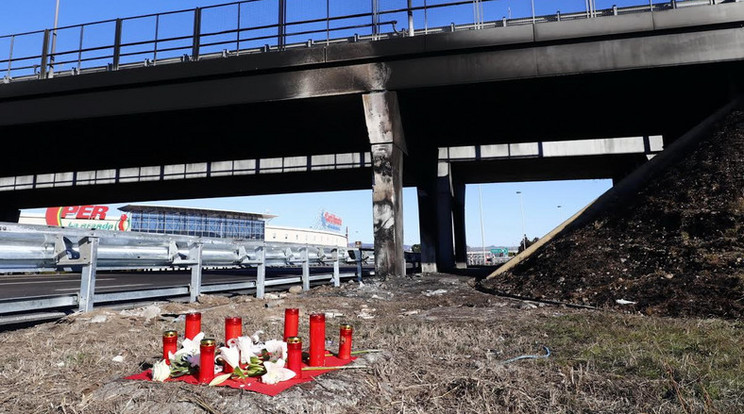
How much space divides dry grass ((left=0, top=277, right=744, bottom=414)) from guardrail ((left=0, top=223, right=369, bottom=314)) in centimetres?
42

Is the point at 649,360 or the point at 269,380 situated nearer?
the point at 269,380

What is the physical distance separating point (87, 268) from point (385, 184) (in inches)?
368

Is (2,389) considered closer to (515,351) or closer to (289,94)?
A: (515,351)

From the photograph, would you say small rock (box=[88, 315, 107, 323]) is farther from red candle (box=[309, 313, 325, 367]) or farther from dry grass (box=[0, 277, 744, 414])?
red candle (box=[309, 313, 325, 367])

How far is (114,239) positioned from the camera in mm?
5777

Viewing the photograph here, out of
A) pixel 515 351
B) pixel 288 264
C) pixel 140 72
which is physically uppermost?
pixel 140 72

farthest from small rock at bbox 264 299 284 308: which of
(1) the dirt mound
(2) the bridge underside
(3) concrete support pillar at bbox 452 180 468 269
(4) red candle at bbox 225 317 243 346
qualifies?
(3) concrete support pillar at bbox 452 180 468 269

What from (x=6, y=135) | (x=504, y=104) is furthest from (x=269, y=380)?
(x=6, y=135)

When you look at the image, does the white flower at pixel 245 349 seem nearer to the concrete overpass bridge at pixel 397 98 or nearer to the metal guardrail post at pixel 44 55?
the concrete overpass bridge at pixel 397 98

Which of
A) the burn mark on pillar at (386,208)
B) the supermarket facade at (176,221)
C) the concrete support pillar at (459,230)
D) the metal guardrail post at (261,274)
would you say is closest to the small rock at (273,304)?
the metal guardrail post at (261,274)

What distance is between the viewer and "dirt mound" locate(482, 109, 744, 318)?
6.72 m

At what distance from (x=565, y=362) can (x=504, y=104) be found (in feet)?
44.2

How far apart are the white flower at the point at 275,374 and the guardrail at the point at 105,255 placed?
3418mm

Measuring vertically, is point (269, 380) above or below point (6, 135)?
below
